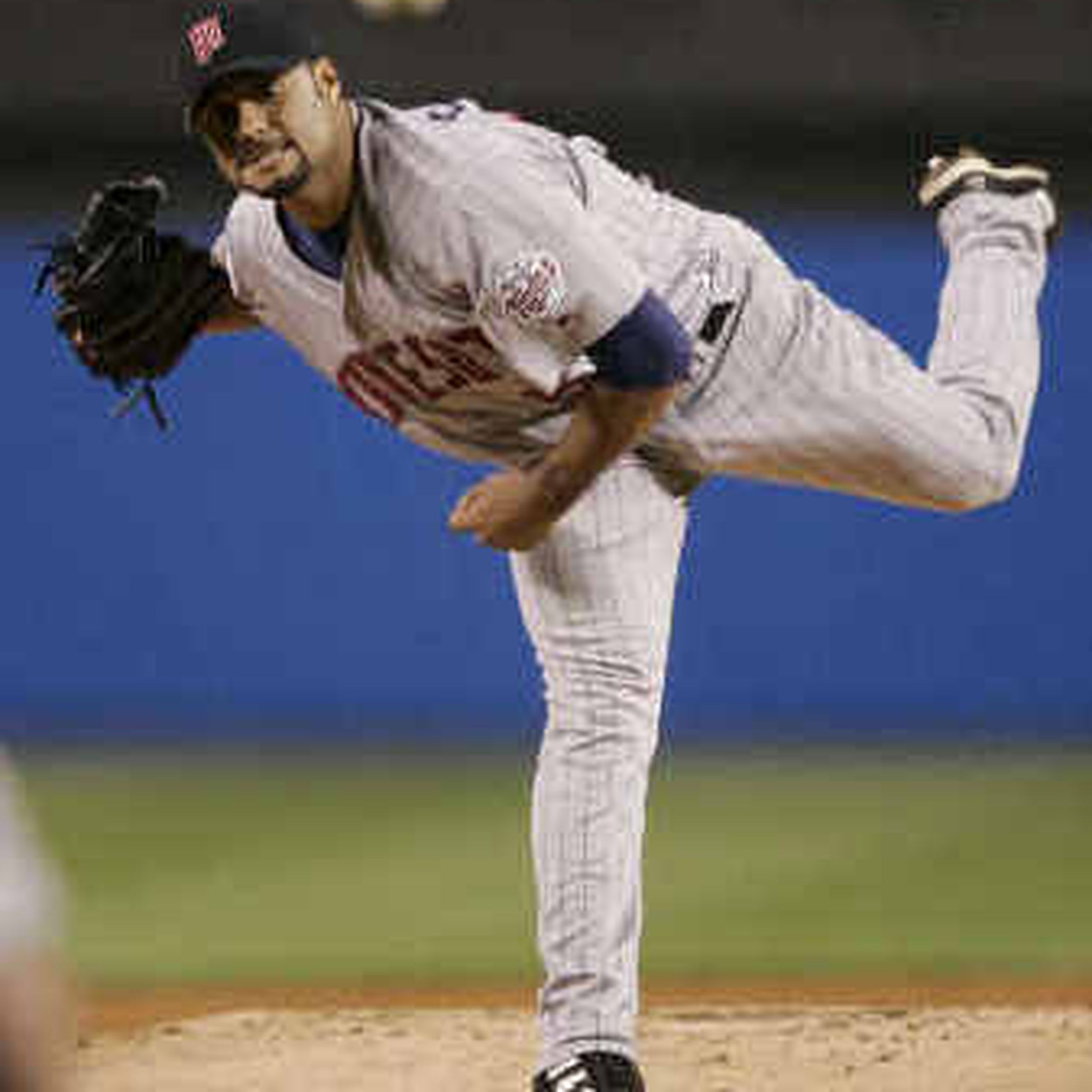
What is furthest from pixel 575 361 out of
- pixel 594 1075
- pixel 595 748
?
pixel 594 1075

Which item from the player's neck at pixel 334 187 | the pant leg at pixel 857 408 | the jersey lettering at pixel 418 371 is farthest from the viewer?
the pant leg at pixel 857 408

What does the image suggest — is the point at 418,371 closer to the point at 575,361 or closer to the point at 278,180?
the point at 575,361

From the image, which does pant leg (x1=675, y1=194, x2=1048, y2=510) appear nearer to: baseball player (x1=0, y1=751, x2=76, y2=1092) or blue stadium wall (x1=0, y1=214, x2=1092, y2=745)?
baseball player (x1=0, y1=751, x2=76, y2=1092)

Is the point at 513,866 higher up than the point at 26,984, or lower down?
higher up

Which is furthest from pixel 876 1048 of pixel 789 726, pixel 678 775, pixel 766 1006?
pixel 789 726

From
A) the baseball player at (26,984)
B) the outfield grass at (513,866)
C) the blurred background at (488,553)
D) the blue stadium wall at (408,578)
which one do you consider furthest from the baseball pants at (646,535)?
the blue stadium wall at (408,578)

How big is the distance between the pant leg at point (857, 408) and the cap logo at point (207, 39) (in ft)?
2.71

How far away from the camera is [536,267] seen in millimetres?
2545

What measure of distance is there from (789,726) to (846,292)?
1772 millimetres

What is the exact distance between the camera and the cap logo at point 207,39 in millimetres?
2504

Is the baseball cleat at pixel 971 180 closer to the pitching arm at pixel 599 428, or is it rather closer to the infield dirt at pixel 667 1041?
the pitching arm at pixel 599 428

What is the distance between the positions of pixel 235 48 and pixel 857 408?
98 cm

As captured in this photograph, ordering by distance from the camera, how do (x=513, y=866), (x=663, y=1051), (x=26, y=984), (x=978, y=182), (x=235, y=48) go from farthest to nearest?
(x=513, y=866) < (x=663, y=1051) < (x=978, y=182) < (x=235, y=48) < (x=26, y=984)

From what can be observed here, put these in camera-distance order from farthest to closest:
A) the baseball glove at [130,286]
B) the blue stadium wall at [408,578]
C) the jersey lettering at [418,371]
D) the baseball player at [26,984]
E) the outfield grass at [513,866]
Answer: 1. the blue stadium wall at [408,578]
2. the outfield grass at [513,866]
3. the baseball glove at [130,286]
4. the jersey lettering at [418,371]
5. the baseball player at [26,984]
